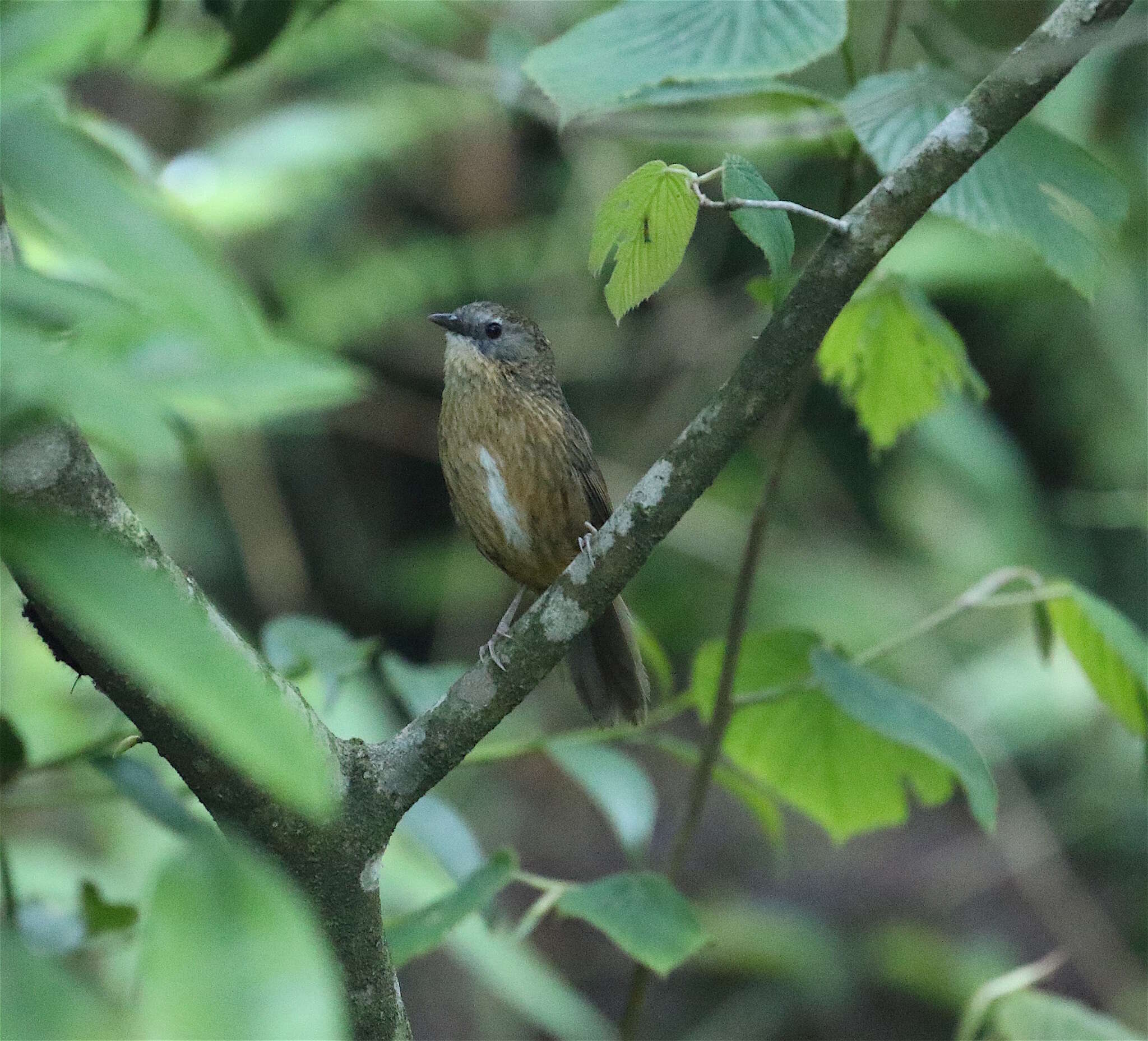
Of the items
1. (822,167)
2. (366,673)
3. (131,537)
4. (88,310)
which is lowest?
(366,673)

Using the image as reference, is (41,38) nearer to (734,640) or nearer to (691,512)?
(734,640)

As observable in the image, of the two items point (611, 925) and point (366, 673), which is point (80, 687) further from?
point (611, 925)

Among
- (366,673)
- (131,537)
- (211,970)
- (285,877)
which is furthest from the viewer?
(366,673)

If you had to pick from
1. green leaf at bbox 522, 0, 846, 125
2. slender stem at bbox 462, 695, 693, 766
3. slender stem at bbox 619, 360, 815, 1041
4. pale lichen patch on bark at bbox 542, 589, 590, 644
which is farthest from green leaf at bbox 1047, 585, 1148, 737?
green leaf at bbox 522, 0, 846, 125

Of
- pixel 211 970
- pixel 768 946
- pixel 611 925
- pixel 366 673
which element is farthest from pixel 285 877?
pixel 768 946

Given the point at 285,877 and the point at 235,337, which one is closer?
the point at 235,337

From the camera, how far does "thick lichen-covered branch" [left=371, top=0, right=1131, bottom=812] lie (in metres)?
1.72

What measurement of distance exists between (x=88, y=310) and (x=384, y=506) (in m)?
6.34

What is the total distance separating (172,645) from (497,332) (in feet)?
9.79

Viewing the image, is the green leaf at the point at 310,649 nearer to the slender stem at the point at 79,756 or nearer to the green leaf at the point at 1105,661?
the slender stem at the point at 79,756

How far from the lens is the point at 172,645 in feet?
2.19

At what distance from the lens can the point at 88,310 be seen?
0.72 metres

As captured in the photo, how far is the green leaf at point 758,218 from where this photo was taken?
151cm

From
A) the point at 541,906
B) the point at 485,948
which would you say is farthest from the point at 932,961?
the point at 541,906
